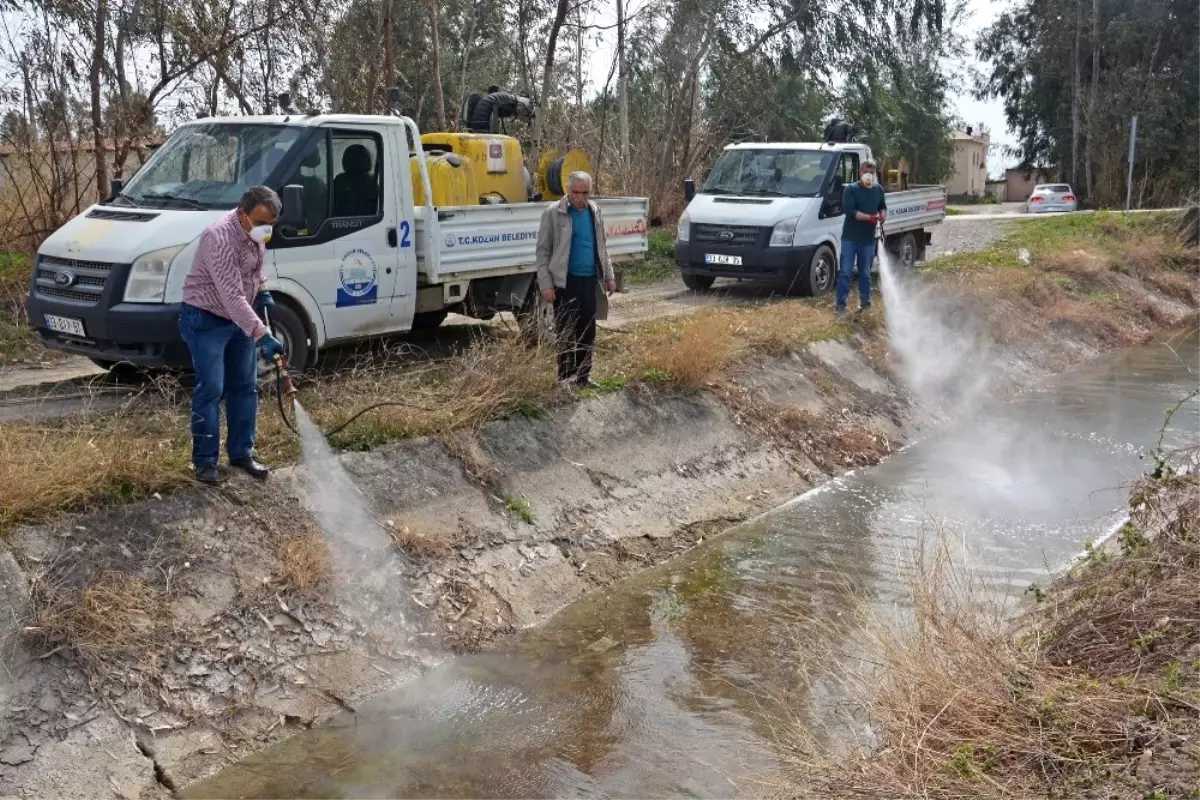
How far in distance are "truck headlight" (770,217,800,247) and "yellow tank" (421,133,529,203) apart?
423cm

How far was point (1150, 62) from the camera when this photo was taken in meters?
45.5

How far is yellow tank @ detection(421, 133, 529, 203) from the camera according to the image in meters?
11.8

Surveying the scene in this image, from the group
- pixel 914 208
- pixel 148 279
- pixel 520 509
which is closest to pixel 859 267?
pixel 914 208

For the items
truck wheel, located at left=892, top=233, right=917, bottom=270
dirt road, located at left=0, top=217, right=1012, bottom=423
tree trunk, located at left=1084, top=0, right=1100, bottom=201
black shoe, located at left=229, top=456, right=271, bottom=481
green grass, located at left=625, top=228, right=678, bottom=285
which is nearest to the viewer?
black shoe, located at left=229, top=456, right=271, bottom=481

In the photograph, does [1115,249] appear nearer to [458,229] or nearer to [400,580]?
[458,229]

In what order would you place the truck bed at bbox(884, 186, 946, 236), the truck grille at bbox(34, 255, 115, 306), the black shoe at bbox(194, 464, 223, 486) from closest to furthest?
the black shoe at bbox(194, 464, 223, 486) < the truck grille at bbox(34, 255, 115, 306) < the truck bed at bbox(884, 186, 946, 236)

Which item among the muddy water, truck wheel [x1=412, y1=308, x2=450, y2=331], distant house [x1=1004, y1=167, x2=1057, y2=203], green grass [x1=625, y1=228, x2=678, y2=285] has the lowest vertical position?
the muddy water

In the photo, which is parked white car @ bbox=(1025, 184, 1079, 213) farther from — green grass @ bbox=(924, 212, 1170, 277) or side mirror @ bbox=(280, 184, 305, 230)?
side mirror @ bbox=(280, 184, 305, 230)

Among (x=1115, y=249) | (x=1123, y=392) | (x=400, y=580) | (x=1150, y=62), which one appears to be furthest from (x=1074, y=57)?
(x=400, y=580)

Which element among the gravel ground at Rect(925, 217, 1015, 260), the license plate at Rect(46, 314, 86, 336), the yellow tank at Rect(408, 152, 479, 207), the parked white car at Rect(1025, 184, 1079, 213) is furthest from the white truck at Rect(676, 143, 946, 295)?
the parked white car at Rect(1025, 184, 1079, 213)

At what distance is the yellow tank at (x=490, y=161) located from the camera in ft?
38.7

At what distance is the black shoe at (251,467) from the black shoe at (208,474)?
0.23m

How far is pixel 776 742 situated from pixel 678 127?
20976 millimetres

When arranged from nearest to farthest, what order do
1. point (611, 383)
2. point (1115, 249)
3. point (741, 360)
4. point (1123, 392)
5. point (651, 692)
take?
point (651, 692)
point (611, 383)
point (741, 360)
point (1123, 392)
point (1115, 249)
